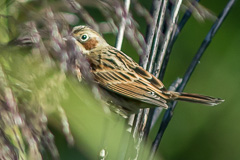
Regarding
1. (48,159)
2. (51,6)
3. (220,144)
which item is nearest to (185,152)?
(220,144)

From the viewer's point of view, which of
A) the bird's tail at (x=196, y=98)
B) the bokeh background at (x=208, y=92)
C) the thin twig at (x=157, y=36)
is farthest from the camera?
the bokeh background at (x=208, y=92)

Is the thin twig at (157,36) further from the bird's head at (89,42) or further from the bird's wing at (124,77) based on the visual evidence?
the bird's head at (89,42)

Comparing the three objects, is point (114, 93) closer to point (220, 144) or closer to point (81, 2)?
point (220, 144)

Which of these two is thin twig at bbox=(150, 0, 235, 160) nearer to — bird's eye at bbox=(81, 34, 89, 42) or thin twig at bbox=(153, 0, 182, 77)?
thin twig at bbox=(153, 0, 182, 77)

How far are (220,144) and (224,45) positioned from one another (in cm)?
50

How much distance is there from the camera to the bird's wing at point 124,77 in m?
1.91

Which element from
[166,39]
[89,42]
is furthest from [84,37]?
[166,39]

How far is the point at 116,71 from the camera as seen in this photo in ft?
6.73

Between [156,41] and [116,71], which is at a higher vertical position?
[116,71]

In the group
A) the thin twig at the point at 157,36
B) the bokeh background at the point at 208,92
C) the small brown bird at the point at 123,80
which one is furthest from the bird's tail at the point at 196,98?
the thin twig at the point at 157,36

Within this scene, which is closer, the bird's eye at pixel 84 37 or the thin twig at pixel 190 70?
the thin twig at pixel 190 70

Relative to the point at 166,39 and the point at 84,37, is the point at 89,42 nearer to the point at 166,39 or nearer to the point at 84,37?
the point at 84,37

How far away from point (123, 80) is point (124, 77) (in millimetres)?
24

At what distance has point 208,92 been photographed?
2252 millimetres
